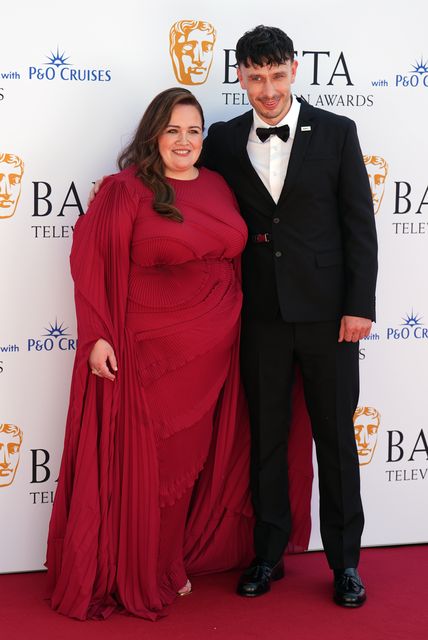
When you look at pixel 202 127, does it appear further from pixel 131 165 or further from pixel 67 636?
pixel 67 636

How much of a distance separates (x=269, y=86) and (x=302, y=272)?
59 cm

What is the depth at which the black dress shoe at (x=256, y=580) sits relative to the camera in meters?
3.12

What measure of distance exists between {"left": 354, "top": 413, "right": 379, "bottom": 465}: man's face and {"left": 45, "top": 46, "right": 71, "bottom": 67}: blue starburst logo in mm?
1673

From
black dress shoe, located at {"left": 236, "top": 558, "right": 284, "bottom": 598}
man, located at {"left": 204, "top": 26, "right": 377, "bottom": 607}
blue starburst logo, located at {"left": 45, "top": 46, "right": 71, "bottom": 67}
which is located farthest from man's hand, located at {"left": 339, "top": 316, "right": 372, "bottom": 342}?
blue starburst logo, located at {"left": 45, "top": 46, "right": 71, "bottom": 67}

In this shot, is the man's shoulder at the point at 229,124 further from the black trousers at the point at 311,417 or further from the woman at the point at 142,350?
the black trousers at the point at 311,417

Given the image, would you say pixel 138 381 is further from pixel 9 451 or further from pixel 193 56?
pixel 193 56

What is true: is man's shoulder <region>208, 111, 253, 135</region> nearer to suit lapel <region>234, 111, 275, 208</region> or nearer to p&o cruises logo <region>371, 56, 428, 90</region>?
suit lapel <region>234, 111, 275, 208</region>

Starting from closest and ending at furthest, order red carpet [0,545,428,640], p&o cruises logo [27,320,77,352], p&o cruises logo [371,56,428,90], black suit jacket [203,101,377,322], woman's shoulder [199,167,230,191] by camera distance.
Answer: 1. red carpet [0,545,428,640]
2. black suit jacket [203,101,377,322]
3. woman's shoulder [199,167,230,191]
4. p&o cruises logo [27,320,77,352]
5. p&o cruises logo [371,56,428,90]

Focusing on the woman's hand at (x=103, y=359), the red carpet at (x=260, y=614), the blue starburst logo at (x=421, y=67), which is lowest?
the red carpet at (x=260, y=614)

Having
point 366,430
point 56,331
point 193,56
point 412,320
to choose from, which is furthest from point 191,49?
point 366,430

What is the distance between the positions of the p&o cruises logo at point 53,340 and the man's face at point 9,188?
424 mm

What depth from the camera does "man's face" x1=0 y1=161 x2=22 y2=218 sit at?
3.22 metres

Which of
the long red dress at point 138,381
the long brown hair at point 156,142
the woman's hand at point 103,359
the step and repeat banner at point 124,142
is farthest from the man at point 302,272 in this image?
the woman's hand at point 103,359

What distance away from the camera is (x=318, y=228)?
117 inches
